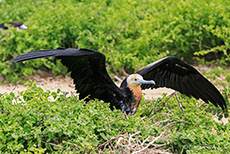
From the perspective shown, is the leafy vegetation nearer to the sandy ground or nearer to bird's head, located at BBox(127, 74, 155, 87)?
bird's head, located at BBox(127, 74, 155, 87)

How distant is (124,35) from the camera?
6.31m

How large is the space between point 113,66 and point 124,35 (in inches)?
32.4

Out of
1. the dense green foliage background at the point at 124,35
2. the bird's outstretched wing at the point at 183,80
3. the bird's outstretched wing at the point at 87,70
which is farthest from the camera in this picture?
the dense green foliage background at the point at 124,35

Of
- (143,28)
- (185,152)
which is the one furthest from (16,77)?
(185,152)

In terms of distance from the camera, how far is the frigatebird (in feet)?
10.5

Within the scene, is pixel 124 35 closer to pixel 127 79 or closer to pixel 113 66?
pixel 113 66

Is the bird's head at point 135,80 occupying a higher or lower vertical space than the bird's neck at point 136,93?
higher

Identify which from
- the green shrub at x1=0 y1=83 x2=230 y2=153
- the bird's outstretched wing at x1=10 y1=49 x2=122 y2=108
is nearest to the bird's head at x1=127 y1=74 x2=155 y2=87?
the bird's outstretched wing at x1=10 y1=49 x2=122 y2=108

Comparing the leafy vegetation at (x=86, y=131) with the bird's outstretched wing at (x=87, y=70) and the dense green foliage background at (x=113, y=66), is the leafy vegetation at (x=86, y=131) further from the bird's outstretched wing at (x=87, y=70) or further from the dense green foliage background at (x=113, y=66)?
the bird's outstretched wing at (x=87, y=70)

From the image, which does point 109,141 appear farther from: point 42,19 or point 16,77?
point 42,19

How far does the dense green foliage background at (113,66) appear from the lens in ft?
8.79

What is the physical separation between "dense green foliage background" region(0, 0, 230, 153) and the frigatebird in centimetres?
14

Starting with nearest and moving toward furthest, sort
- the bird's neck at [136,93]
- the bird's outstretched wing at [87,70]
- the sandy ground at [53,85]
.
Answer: the bird's outstretched wing at [87,70], the bird's neck at [136,93], the sandy ground at [53,85]

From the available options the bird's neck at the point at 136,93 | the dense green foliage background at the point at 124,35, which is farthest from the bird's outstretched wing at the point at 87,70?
the dense green foliage background at the point at 124,35
